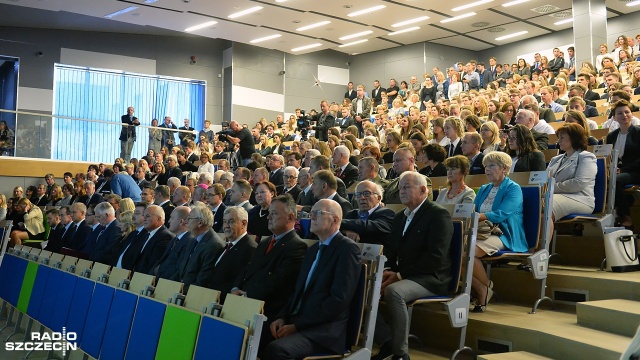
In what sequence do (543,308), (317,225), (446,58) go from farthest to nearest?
(446,58)
(543,308)
(317,225)

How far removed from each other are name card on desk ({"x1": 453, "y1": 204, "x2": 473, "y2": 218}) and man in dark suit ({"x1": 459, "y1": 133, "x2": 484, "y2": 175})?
1.60 metres

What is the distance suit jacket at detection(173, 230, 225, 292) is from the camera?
448 cm

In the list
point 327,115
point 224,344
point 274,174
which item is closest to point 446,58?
point 327,115

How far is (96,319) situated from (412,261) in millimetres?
2057

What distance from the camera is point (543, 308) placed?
13.8 ft

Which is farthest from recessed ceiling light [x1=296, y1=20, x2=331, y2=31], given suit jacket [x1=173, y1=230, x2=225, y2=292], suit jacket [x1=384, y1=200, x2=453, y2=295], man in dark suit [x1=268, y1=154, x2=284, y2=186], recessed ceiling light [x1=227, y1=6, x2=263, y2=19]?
suit jacket [x1=384, y1=200, x2=453, y2=295]

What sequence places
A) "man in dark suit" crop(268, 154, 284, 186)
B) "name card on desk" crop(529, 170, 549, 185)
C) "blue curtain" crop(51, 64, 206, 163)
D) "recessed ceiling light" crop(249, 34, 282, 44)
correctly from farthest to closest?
"recessed ceiling light" crop(249, 34, 282, 44) < "blue curtain" crop(51, 64, 206, 163) < "man in dark suit" crop(268, 154, 284, 186) < "name card on desk" crop(529, 170, 549, 185)

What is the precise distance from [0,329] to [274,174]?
323cm

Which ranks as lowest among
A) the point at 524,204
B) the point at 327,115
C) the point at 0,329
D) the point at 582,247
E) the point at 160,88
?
the point at 0,329

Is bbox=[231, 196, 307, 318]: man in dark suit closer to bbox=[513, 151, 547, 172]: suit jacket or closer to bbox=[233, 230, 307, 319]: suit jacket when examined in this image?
bbox=[233, 230, 307, 319]: suit jacket

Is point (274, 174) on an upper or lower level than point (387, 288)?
Result: upper

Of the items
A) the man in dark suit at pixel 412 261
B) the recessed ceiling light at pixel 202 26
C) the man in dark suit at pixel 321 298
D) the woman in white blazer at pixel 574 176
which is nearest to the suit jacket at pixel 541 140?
the woman in white blazer at pixel 574 176

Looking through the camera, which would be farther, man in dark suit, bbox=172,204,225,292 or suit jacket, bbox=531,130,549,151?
suit jacket, bbox=531,130,549,151

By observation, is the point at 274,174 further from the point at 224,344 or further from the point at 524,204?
the point at 224,344
